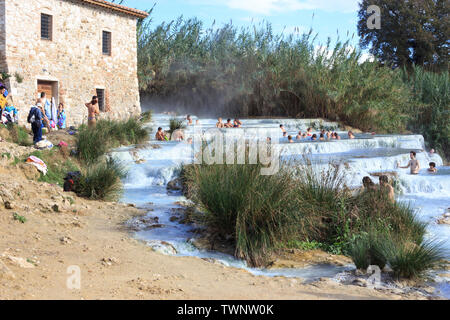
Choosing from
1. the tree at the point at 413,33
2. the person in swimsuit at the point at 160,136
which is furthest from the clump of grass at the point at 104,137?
the tree at the point at 413,33

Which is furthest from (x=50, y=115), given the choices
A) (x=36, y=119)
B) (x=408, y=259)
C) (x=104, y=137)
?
(x=408, y=259)

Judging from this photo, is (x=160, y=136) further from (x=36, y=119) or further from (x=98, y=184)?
(x=98, y=184)

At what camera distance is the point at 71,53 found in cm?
1803

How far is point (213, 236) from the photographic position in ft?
21.3

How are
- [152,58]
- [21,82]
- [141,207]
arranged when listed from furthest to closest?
[152,58] → [21,82] → [141,207]

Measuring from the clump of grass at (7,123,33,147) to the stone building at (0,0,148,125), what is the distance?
2.01 meters

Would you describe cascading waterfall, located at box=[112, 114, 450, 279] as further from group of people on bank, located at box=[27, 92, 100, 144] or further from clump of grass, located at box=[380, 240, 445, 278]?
group of people on bank, located at box=[27, 92, 100, 144]

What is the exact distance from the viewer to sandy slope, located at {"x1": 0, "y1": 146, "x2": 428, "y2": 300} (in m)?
4.14

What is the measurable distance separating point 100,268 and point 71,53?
15.0 meters

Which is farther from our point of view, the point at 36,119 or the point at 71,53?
the point at 71,53

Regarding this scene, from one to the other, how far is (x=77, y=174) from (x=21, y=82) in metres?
8.81

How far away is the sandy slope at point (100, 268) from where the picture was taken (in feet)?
13.6
